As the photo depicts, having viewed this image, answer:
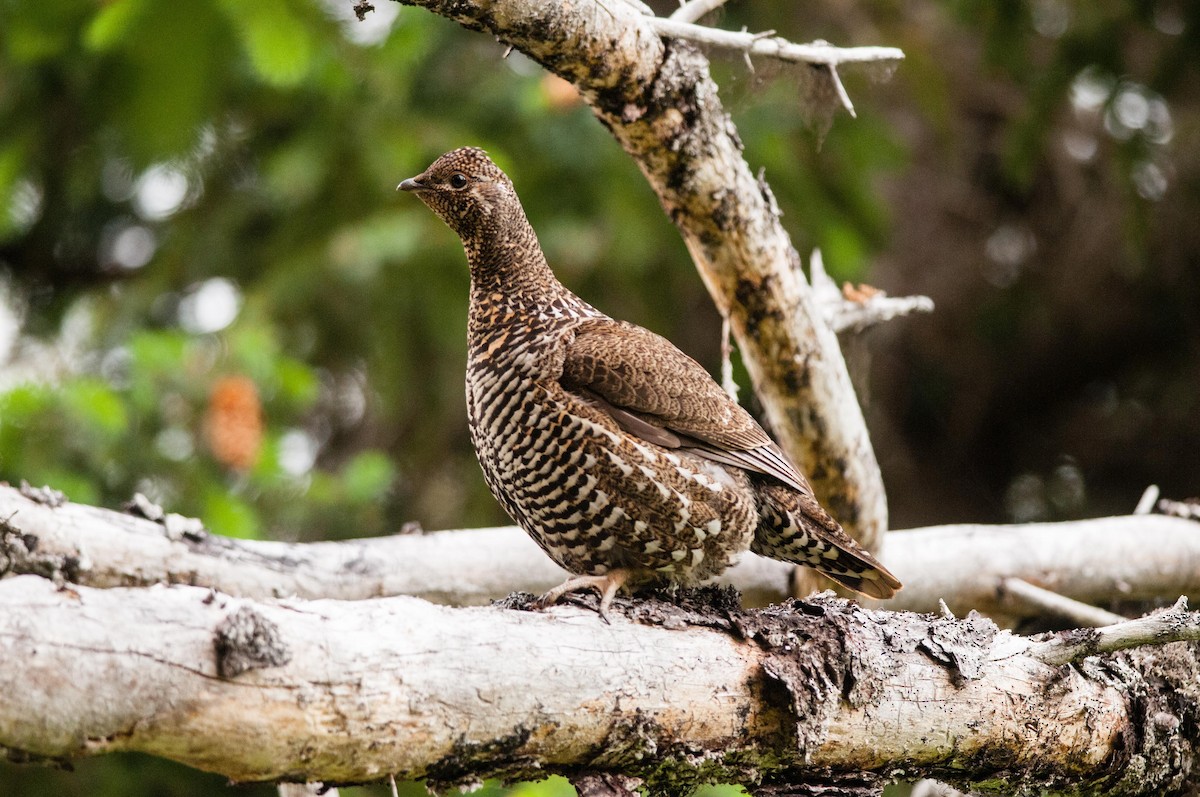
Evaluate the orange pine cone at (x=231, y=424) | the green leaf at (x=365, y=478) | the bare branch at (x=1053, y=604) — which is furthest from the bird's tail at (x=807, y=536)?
the orange pine cone at (x=231, y=424)

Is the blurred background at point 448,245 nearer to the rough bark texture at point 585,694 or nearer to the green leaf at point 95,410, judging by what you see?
the green leaf at point 95,410

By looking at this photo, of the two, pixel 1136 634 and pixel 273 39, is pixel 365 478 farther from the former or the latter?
pixel 1136 634

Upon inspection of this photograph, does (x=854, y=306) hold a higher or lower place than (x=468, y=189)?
higher

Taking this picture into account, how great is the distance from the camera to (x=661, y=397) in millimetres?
3109

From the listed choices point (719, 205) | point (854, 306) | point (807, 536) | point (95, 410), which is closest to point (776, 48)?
point (719, 205)

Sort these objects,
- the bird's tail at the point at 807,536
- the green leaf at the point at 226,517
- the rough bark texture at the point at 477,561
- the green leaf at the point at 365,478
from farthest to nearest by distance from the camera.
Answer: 1. the green leaf at the point at 365,478
2. the green leaf at the point at 226,517
3. the bird's tail at the point at 807,536
4. the rough bark texture at the point at 477,561

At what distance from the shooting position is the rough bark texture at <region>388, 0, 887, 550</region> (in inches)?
104

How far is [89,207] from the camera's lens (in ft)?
21.7

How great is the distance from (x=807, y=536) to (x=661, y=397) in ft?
1.81

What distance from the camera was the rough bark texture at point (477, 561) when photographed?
10.3 ft

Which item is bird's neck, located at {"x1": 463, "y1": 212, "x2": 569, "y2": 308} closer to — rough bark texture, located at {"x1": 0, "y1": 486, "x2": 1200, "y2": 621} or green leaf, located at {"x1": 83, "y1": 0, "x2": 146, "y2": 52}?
rough bark texture, located at {"x1": 0, "y1": 486, "x2": 1200, "y2": 621}


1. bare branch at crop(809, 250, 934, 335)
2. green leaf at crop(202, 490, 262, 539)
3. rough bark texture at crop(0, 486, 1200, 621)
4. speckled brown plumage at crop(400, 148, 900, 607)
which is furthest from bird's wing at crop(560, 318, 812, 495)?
green leaf at crop(202, 490, 262, 539)

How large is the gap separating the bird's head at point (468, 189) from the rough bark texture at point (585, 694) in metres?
A: 1.19

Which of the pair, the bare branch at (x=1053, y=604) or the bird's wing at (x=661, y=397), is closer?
the bird's wing at (x=661, y=397)
